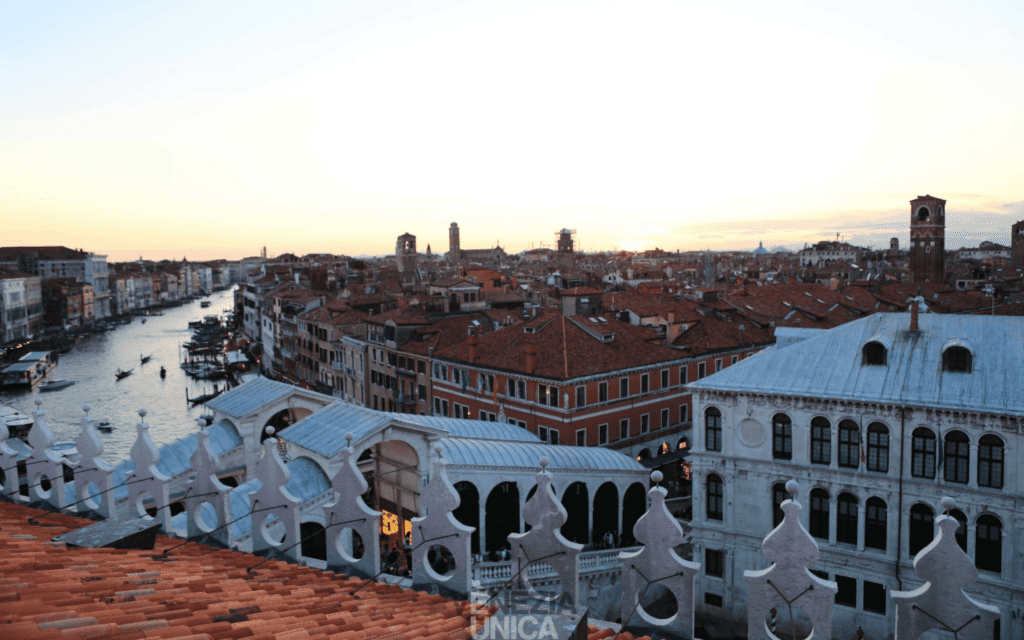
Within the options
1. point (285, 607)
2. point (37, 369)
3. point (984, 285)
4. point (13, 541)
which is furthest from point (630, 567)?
point (984, 285)

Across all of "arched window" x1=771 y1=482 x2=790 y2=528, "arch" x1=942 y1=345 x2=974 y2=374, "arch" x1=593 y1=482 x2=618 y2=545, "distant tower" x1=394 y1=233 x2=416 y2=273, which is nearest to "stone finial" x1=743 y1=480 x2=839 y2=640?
"arched window" x1=771 y1=482 x2=790 y2=528

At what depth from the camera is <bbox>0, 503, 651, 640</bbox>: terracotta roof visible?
4.33 meters

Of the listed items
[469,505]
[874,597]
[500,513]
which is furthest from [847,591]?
[469,505]

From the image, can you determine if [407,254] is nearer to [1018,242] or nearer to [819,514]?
[1018,242]

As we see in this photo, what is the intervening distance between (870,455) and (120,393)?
58.6 metres

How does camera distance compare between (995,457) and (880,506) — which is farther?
(880,506)

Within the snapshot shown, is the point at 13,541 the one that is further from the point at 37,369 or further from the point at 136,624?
the point at 37,369

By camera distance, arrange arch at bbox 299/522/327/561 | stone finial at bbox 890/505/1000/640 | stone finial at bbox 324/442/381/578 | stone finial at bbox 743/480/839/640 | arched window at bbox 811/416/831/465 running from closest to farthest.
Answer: stone finial at bbox 890/505/1000/640
stone finial at bbox 743/480/839/640
stone finial at bbox 324/442/381/578
arch at bbox 299/522/327/561
arched window at bbox 811/416/831/465

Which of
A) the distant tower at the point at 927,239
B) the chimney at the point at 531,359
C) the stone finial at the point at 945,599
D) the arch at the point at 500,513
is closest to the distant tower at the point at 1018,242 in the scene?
the distant tower at the point at 927,239

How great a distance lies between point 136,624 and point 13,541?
147 inches

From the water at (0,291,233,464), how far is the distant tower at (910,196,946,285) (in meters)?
70.5

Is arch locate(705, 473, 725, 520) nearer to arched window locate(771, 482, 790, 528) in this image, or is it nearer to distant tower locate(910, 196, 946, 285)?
arched window locate(771, 482, 790, 528)

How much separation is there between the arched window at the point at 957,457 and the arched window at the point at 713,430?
5.57 meters

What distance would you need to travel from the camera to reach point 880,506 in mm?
18375
